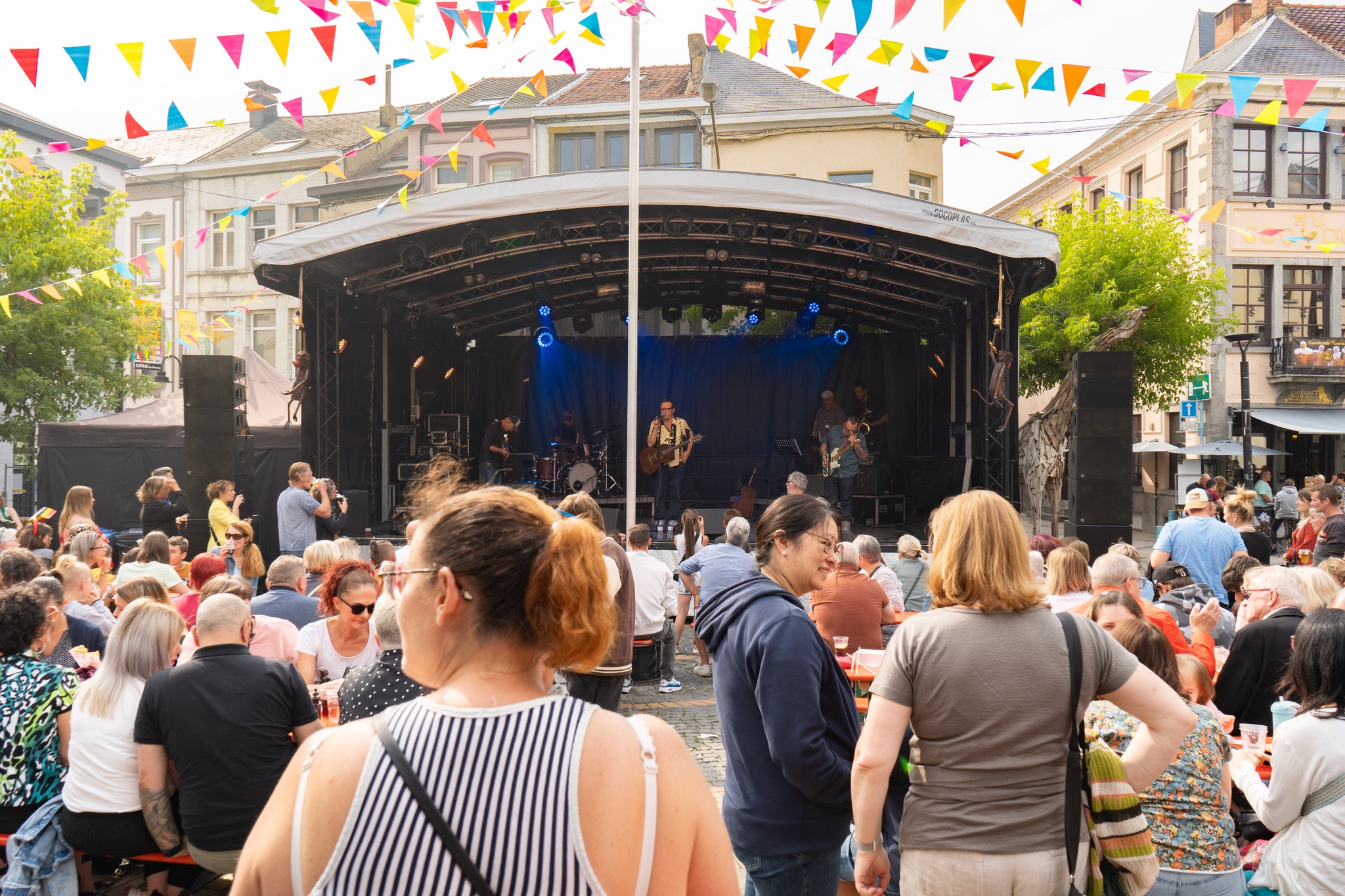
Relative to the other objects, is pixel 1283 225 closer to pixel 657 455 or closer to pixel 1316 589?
pixel 657 455

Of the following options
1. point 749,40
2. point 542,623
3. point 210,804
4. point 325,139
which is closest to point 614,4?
point 749,40

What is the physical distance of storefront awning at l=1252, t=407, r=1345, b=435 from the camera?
21812 mm

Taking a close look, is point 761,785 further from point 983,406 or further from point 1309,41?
point 1309,41

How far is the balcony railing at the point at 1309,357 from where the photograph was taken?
2242cm

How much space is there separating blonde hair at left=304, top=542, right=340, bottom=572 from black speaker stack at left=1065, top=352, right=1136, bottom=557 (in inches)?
275

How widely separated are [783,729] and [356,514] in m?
9.76

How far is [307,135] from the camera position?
94.8 feet

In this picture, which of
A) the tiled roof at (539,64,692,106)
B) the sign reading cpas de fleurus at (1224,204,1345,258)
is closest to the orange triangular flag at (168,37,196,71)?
the tiled roof at (539,64,692,106)

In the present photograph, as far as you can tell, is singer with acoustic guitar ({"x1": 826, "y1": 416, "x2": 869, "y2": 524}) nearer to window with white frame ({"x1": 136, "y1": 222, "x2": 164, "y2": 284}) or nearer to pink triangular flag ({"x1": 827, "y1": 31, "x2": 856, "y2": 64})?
pink triangular flag ({"x1": 827, "y1": 31, "x2": 856, "y2": 64})

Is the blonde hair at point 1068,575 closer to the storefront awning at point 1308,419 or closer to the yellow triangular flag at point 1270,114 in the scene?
the yellow triangular flag at point 1270,114

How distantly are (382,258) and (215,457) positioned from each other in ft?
9.75

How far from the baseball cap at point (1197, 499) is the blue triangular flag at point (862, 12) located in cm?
402

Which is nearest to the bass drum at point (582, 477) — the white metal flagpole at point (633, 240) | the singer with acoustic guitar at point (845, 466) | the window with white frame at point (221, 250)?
the singer with acoustic guitar at point (845, 466)

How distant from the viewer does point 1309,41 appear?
23.7 metres
